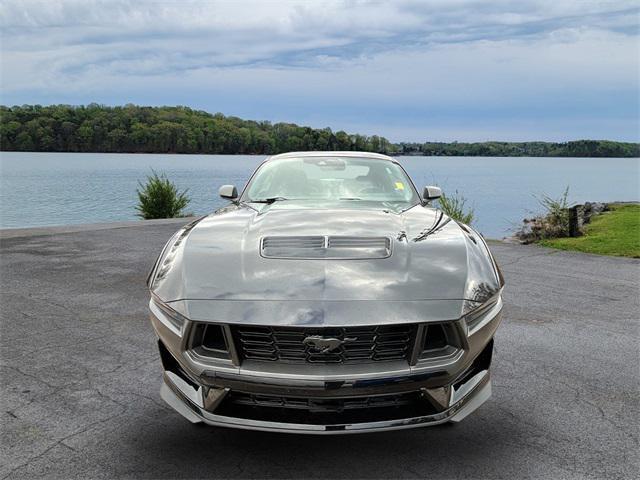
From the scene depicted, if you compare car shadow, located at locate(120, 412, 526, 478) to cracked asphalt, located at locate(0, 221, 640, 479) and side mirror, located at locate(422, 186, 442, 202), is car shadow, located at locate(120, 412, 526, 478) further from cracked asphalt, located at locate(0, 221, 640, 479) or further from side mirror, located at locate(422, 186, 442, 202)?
side mirror, located at locate(422, 186, 442, 202)

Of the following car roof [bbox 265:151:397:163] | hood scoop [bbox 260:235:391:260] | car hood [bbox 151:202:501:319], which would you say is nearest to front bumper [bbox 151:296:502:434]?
car hood [bbox 151:202:501:319]

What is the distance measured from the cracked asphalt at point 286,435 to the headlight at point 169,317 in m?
0.67

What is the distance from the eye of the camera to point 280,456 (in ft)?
8.91

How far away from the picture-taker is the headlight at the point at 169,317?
8.05 feet

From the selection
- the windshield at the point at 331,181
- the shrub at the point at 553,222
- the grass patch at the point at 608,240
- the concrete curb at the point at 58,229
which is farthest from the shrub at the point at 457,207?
the windshield at the point at 331,181

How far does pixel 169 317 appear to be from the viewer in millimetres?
2539

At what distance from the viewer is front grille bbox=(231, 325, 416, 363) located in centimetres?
231

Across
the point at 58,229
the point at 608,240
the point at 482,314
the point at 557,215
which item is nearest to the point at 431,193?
the point at 482,314

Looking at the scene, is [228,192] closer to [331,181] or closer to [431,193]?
[331,181]

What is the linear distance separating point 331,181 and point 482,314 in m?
2.07

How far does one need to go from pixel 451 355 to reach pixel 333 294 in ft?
1.86

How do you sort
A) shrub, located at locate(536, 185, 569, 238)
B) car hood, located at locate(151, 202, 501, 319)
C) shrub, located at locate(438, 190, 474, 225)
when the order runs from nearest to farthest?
car hood, located at locate(151, 202, 501, 319), shrub, located at locate(536, 185, 569, 238), shrub, located at locate(438, 190, 474, 225)

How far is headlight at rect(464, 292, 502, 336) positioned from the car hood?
0.17 feet

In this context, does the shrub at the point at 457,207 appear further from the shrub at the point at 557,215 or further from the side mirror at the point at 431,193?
the side mirror at the point at 431,193
